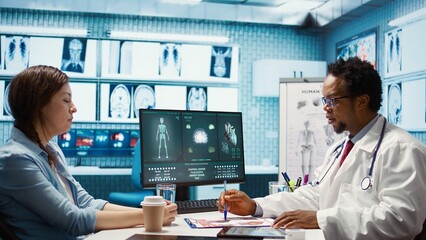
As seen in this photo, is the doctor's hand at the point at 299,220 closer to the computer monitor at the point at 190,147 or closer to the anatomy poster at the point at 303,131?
the computer monitor at the point at 190,147

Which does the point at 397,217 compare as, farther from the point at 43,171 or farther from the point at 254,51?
the point at 254,51

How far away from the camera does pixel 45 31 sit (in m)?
5.37

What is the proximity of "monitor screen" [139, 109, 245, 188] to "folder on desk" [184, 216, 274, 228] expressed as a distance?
0.33m

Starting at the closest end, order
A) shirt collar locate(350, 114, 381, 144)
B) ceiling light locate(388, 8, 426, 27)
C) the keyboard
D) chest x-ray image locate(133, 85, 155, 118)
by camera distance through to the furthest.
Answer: shirt collar locate(350, 114, 381, 144)
the keyboard
ceiling light locate(388, 8, 426, 27)
chest x-ray image locate(133, 85, 155, 118)

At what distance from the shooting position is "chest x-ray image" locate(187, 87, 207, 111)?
573 centimetres

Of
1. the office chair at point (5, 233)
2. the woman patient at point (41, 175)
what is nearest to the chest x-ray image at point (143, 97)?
the woman patient at point (41, 175)

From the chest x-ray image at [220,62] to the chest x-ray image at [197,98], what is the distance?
0.82 ft

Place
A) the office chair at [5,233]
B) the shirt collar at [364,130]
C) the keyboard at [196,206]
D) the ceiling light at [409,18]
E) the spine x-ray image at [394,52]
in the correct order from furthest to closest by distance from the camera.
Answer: the spine x-ray image at [394,52]
the ceiling light at [409,18]
the keyboard at [196,206]
the shirt collar at [364,130]
the office chair at [5,233]

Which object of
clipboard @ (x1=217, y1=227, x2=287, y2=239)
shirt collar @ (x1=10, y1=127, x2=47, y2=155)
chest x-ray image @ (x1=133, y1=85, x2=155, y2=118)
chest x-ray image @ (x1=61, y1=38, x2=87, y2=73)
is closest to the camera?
clipboard @ (x1=217, y1=227, x2=287, y2=239)

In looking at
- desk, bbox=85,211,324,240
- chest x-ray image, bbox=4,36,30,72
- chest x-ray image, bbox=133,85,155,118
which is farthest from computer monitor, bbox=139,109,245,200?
chest x-ray image, bbox=4,36,30,72

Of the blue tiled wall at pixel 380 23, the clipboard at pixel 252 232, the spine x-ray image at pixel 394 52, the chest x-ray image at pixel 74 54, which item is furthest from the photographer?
the chest x-ray image at pixel 74 54

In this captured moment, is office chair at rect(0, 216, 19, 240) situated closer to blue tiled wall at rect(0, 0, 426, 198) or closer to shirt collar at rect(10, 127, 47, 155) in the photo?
shirt collar at rect(10, 127, 47, 155)

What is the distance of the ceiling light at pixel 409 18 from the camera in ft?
14.0

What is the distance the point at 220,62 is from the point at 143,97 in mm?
1023
